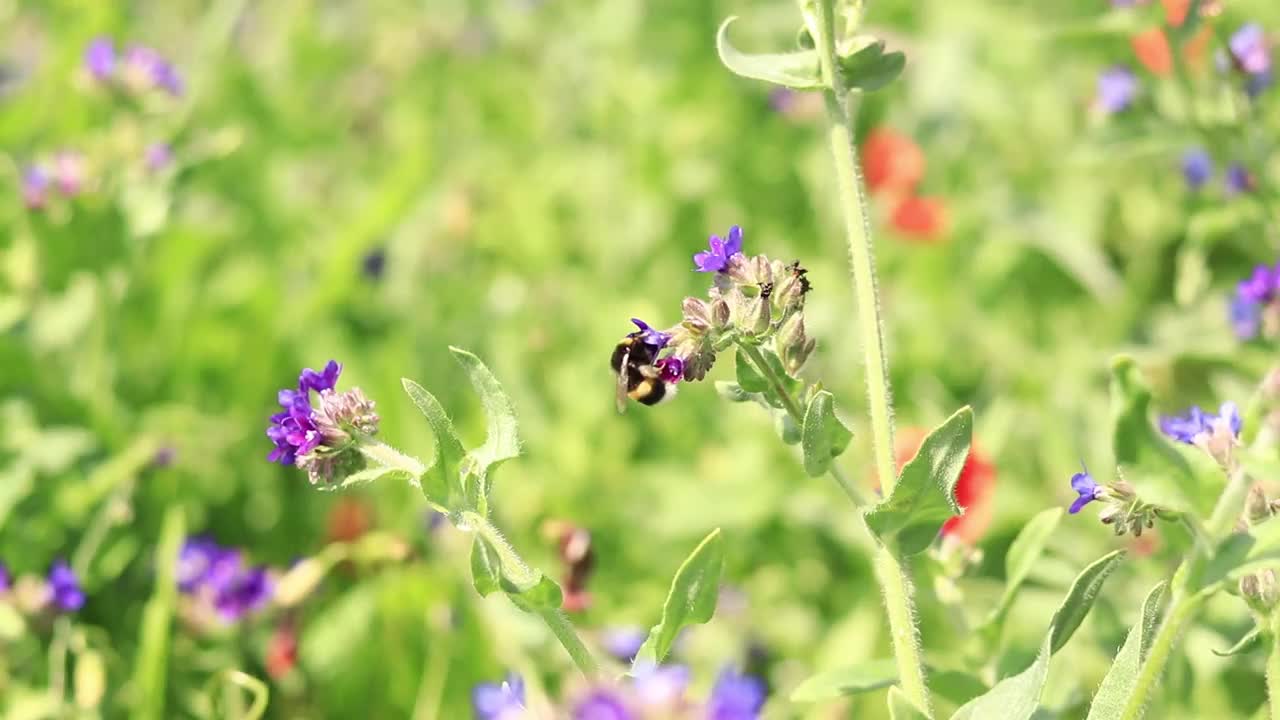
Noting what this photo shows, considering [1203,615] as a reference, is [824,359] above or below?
below

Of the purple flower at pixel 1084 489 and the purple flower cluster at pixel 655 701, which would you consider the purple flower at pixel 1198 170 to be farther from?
the purple flower cluster at pixel 655 701

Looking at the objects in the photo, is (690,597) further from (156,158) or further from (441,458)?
(156,158)

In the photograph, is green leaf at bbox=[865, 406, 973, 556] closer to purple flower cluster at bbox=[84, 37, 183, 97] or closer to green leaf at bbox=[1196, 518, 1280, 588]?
green leaf at bbox=[1196, 518, 1280, 588]

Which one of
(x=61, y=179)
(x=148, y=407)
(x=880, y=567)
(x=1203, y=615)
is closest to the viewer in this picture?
(x=880, y=567)

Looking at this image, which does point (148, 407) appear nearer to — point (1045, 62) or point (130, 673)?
point (130, 673)

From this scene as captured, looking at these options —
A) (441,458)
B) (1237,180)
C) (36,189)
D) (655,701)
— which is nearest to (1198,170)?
(1237,180)

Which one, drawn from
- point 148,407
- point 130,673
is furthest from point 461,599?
point 148,407
